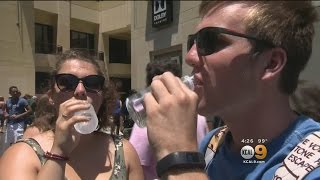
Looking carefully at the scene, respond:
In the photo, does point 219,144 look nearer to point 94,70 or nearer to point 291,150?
point 291,150

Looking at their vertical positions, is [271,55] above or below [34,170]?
above

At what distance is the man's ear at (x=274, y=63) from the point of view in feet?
5.65

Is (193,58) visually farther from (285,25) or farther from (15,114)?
(15,114)

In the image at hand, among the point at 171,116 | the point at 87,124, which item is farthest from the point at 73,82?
the point at 171,116

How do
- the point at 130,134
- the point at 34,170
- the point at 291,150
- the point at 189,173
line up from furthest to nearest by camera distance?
the point at 130,134 < the point at 34,170 < the point at 291,150 < the point at 189,173

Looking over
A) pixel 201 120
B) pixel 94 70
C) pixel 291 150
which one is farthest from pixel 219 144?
pixel 201 120

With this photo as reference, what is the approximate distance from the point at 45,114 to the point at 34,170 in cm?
81

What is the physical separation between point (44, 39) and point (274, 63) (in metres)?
2.10

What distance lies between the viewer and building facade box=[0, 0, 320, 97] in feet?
9.53

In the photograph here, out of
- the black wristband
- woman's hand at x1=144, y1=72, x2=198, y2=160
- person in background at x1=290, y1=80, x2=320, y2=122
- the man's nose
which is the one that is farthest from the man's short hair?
person in background at x1=290, y1=80, x2=320, y2=122

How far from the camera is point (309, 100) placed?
3186 mm

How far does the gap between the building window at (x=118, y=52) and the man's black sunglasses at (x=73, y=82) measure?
465 mm

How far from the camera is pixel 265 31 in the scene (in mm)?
1692

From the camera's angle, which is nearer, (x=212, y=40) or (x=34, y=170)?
(x=212, y=40)
